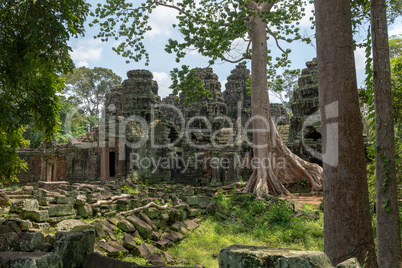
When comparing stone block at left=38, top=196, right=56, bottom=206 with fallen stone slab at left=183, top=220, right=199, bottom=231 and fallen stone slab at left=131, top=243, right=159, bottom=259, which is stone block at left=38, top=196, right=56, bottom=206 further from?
fallen stone slab at left=183, top=220, right=199, bottom=231

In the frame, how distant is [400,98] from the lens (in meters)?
4.93

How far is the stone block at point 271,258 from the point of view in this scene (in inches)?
68.8

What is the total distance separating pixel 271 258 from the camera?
1.80m

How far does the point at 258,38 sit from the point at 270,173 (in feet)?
18.0

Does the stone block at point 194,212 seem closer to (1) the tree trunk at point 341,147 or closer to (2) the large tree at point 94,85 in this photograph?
(1) the tree trunk at point 341,147

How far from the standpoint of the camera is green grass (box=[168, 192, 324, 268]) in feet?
21.2

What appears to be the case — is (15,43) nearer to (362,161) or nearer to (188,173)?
→ (362,161)

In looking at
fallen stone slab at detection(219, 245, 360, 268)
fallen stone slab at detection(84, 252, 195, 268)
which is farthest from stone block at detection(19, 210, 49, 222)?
fallen stone slab at detection(219, 245, 360, 268)

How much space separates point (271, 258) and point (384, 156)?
230 cm

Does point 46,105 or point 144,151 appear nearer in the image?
point 46,105

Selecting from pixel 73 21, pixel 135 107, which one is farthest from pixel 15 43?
pixel 135 107

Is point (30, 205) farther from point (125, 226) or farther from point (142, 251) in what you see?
point (142, 251)

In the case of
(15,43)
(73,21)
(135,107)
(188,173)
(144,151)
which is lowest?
(188,173)

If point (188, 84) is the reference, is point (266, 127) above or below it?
below
